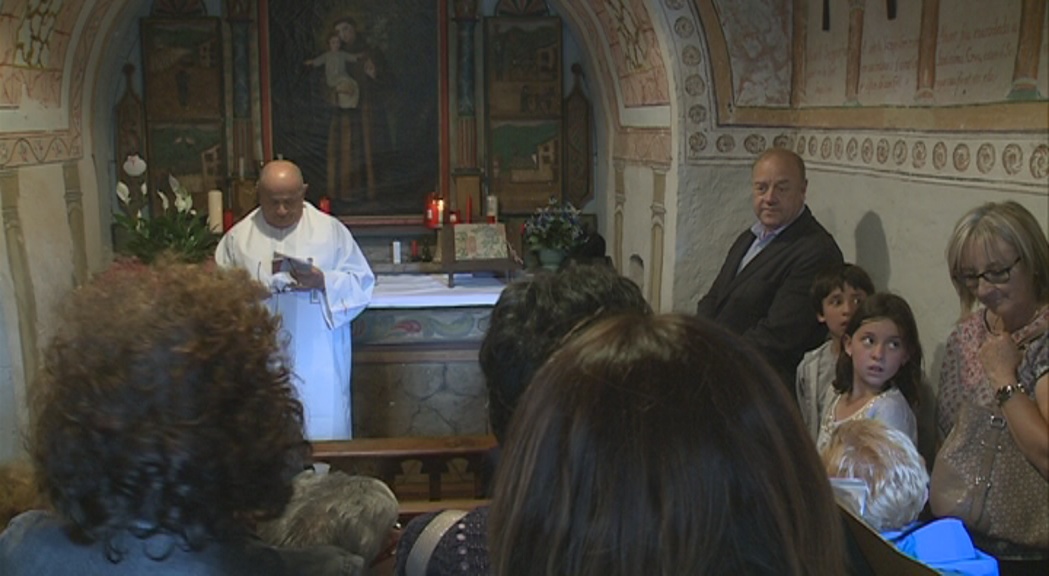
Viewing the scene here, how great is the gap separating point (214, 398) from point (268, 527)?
47cm

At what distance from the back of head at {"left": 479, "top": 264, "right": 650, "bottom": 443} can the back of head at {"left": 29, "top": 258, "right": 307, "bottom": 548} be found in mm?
473

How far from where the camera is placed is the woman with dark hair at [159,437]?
1.27 metres

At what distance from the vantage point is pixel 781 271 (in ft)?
13.2

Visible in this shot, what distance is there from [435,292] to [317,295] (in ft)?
3.43

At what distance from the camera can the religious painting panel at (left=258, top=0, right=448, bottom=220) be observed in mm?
7430

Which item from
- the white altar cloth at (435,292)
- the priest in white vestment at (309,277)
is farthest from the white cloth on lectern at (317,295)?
the white altar cloth at (435,292)

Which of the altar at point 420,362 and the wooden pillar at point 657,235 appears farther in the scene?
the altar at point 420,362

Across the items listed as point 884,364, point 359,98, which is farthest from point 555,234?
point 884,364

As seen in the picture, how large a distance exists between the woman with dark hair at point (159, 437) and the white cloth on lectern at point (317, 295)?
4.06 metres

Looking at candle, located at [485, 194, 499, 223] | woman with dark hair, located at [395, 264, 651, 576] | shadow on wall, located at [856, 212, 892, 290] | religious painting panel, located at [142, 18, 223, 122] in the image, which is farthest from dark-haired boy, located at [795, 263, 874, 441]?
Result: religious painting panel, located at [142, 18, 223, 122]

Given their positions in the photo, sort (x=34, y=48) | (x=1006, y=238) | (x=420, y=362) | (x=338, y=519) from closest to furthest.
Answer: (x=338, y=519), (x=1006, y=238), (x=34, y=48), (x=420, y=362)

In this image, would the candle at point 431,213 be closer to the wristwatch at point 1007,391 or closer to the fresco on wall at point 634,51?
the fresco on wall at point 634,51

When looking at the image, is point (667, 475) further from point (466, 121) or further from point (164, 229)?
→ point (466, 121)

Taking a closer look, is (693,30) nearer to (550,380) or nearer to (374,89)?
(374,89)
